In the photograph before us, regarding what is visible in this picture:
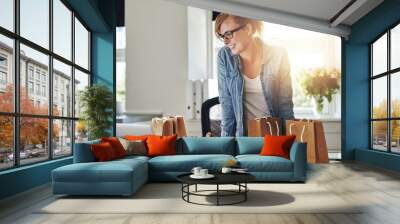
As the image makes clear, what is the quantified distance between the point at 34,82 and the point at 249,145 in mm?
3499

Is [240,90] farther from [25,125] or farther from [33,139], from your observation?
[25,125]

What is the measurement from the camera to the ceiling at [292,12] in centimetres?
869

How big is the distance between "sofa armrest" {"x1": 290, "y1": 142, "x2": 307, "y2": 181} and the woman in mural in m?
4.58

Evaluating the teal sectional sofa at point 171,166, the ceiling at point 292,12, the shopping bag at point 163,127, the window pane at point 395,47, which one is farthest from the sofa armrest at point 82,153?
the window pane at point 395,47

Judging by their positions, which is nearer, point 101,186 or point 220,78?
point 101,186

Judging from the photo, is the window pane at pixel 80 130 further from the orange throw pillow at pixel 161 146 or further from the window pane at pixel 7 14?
the window pane at pixel 7 14

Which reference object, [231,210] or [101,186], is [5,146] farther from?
[231,210]

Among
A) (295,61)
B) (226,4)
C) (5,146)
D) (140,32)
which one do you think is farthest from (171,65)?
(5,146)

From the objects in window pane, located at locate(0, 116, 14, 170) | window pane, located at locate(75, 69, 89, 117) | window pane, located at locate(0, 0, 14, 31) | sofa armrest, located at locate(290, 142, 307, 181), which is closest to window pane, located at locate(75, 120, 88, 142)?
window pane, located at locate(75, 69, 89, 117)

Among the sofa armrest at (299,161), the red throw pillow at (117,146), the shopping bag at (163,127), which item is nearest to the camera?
the sofa armrest at (299,161)

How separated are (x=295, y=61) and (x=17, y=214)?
29.7 ft

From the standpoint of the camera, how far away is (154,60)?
1112 cm

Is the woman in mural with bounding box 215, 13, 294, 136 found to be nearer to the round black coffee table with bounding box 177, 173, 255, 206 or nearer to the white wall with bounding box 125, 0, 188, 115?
the white wall with bounding box 125, 0, 188, 115

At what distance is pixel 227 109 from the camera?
11039 millimetres
